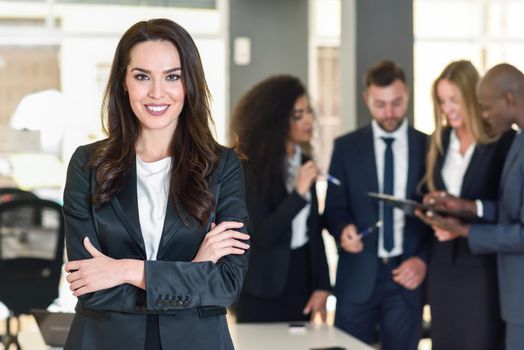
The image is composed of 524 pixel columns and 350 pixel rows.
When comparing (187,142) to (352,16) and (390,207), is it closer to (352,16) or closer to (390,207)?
(390,207)

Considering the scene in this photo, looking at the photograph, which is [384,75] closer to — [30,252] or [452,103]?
[452,103]

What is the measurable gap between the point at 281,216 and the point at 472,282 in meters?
0.89

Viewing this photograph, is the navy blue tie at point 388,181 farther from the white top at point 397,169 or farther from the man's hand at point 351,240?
the man's hand at point 351,240

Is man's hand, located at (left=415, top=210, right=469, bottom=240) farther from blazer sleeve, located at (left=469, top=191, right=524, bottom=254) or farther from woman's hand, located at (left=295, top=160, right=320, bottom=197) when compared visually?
woman's hand, located at (left=295, top=160, right=320, bottom=197)

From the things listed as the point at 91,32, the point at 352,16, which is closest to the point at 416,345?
the point at 352,16

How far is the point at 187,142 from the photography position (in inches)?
85.4

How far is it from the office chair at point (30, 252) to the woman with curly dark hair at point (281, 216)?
1080mm

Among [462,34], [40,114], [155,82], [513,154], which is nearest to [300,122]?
[513,154]

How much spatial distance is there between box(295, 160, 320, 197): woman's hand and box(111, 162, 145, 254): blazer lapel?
5.20 ft

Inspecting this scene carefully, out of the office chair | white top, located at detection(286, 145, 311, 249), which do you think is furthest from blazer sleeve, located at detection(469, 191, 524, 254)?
the office chair

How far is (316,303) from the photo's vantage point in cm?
369

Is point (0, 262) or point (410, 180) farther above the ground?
point (410, 180)

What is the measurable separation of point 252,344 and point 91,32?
17.1ft

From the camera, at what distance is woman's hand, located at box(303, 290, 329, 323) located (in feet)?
12.1
